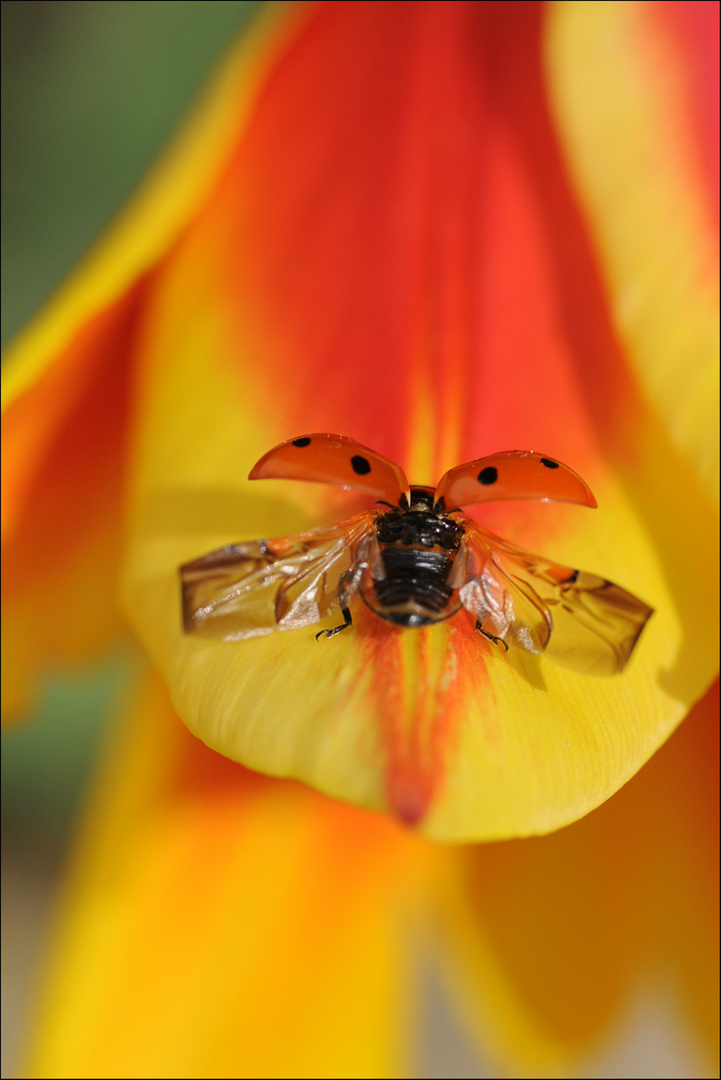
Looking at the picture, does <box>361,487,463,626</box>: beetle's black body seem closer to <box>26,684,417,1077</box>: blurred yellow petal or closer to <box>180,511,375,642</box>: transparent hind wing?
<box>180,511,375,642</box>: transparent hind wing

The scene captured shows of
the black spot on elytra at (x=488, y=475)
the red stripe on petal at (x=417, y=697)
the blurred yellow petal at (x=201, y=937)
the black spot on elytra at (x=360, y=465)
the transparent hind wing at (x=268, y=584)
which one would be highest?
the black spot on elytra at (x=360, y=465)

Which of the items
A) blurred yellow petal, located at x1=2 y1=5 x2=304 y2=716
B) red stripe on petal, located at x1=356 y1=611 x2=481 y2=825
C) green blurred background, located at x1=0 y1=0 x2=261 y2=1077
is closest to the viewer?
red stripe on petal, located at x1=356 y1=611 x2=481 y2=825

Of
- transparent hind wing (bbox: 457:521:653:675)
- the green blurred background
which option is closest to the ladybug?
transparent hind wing (bbox: 457:521:653:675)

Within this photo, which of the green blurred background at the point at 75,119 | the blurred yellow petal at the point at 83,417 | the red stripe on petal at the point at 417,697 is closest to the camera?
the red stripe on petal at the point at 417,697

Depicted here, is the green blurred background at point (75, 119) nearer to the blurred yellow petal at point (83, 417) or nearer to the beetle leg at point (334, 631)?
the blurred yellow petal at point (83, 417)

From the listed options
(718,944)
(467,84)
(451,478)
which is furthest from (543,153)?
(718,944)

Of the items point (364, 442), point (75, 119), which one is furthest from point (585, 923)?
point (75, 119)

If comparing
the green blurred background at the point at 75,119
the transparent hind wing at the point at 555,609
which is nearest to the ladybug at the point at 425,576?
the transparent hind wing at the point at 555,609
